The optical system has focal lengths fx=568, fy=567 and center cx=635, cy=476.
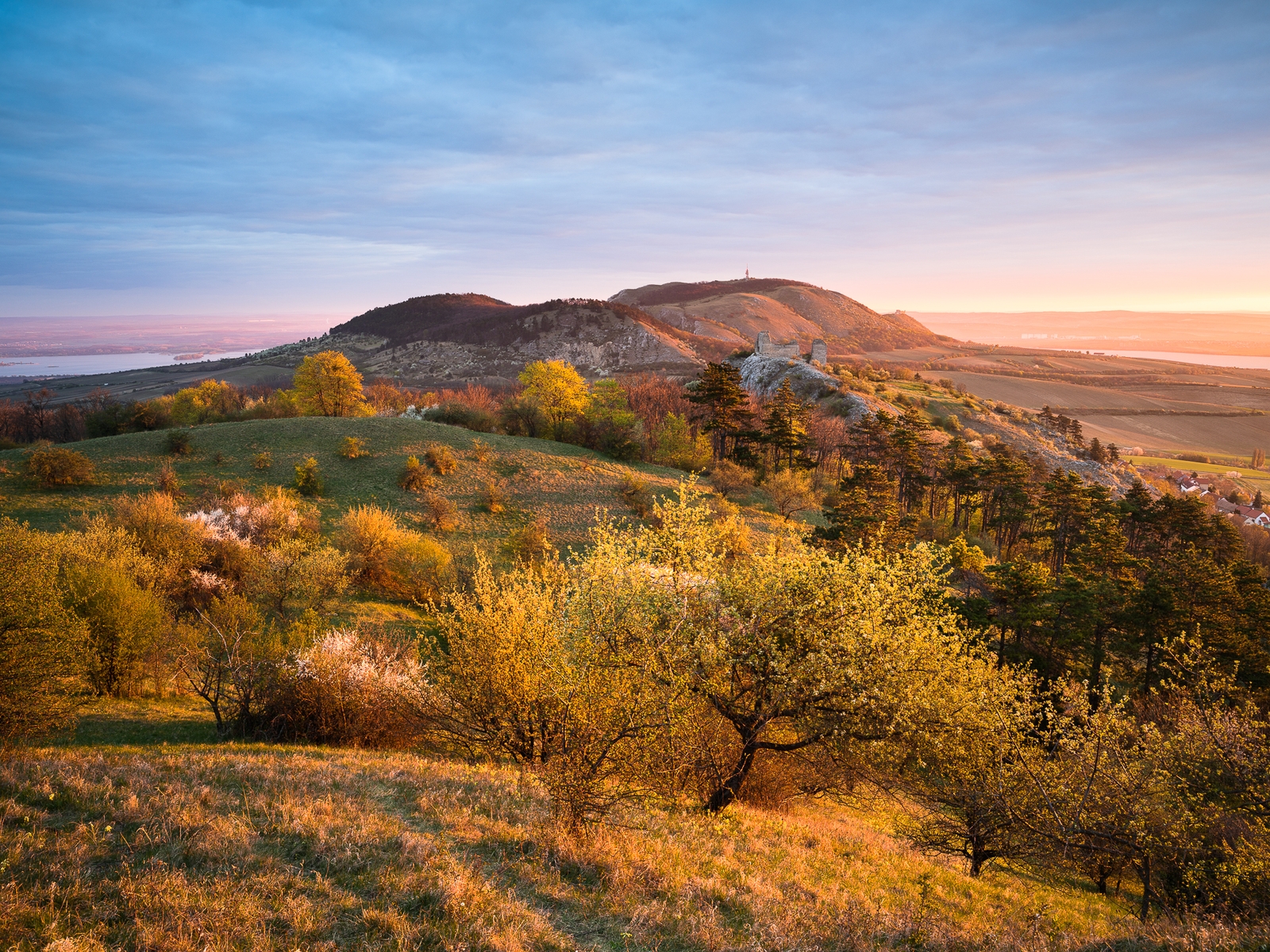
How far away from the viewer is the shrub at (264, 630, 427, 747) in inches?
665

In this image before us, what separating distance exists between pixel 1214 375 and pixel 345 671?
272262mm

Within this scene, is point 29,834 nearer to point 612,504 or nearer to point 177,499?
point 177,499

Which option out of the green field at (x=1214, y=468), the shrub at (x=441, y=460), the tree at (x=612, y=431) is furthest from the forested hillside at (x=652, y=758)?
the green field at (x=1214, y=468)

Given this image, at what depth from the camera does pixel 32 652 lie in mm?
13648

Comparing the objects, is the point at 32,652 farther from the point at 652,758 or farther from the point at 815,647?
the point at 815,647

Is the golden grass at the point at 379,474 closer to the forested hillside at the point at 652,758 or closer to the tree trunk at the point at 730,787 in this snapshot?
the forested hillside at the point at 652,758

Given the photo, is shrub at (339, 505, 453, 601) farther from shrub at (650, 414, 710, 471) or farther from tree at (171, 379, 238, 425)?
tree at (171, 379, 238, 425)

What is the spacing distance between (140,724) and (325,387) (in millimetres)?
56102

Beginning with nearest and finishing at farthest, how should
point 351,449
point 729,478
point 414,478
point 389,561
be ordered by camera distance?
1. point 389,561
2. point 414,478
3. point 351,449
4. point 729,478

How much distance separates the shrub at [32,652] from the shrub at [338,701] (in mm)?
4745

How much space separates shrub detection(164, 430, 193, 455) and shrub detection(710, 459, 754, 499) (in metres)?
47.7

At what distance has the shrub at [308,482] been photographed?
152 feet

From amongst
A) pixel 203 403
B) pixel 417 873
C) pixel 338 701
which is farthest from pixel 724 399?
pixel 203 403

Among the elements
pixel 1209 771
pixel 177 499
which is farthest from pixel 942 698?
pixel 177 499
